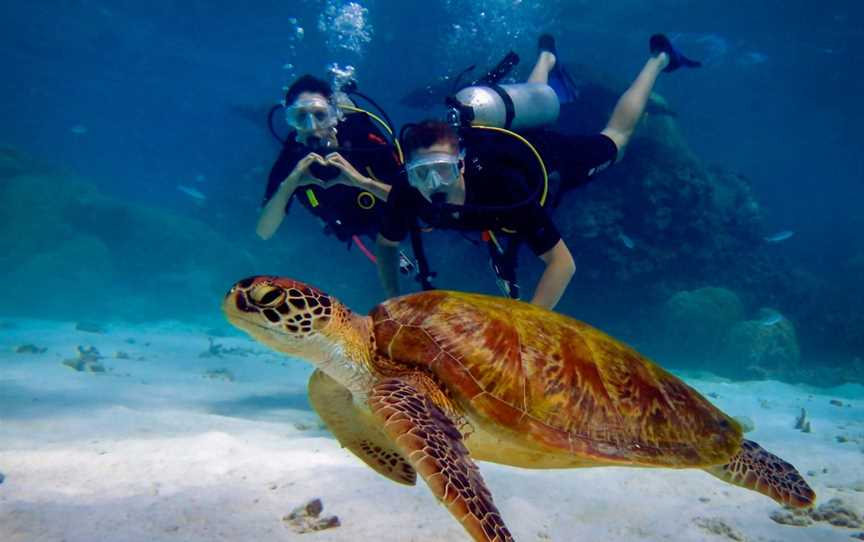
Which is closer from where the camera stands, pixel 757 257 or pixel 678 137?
pixel 678 137

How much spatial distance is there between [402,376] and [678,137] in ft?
47.4

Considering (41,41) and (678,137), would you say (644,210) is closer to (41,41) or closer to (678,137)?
(678,137)

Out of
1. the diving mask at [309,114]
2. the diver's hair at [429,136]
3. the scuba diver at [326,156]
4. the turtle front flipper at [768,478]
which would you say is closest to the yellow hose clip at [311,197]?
the scuba diver at [326,156]

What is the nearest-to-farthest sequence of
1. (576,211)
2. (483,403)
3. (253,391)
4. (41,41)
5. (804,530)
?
(483,403) < (804,530) < (253,391) < (576,211) < (41,41)

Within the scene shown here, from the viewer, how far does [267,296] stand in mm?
2498

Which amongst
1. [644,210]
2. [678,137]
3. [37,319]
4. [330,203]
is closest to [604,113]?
[678,137]

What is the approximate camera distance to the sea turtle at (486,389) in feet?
8.31

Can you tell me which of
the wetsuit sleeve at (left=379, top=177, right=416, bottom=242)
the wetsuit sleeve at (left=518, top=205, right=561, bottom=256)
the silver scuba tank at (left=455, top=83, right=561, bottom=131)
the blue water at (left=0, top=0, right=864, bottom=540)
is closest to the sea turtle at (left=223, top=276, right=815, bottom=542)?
the wetsuit sleeve at (left=518, top=205, right=561, bottom=256)

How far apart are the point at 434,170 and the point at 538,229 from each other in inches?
51.5

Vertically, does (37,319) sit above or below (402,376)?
below

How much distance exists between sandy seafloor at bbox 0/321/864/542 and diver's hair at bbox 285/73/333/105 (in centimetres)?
448

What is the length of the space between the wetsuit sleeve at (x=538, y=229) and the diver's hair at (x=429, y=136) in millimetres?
1031

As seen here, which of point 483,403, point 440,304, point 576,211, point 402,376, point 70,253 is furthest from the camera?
point 70,253

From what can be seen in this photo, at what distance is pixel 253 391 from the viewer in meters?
8.21
